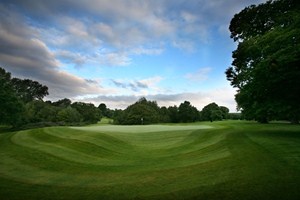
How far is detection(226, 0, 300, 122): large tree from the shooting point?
22.7 m

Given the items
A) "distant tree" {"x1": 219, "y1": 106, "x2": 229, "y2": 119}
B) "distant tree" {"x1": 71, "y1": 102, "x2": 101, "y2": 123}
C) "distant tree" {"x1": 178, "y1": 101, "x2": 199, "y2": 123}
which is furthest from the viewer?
"distant tree" {"x1": 219, "y1": 106, "x2": 229, "y2": 119}

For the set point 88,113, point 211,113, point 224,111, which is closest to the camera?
point 88,113

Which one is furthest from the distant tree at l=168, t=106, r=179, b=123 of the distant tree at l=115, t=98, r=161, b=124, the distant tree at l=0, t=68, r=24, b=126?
the distant tree at l=0, t=68, r=24, b=126

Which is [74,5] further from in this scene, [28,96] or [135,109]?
[28,96]

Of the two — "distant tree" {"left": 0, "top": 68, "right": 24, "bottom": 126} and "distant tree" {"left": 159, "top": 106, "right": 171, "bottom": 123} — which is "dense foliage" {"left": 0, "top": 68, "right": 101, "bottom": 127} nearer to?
"distant tree" {"left": 0, "top": 68, "right": 24, "bottom": 126}

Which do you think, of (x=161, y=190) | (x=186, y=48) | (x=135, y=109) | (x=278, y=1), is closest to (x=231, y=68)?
(x=186, y=48)

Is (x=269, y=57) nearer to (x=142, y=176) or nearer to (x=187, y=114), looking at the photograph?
(x=142, y=176)

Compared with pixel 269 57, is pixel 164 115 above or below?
above

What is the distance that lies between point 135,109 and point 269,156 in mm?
107191

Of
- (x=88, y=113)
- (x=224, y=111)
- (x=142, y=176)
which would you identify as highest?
(x=224, y=111)

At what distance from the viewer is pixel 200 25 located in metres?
31.6

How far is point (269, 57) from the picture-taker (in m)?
22.9

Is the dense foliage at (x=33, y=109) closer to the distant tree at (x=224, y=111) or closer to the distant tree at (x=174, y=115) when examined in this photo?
the distant tree at (x=174, y=115)

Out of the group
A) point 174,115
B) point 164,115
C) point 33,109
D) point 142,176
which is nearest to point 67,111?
point 33,109
